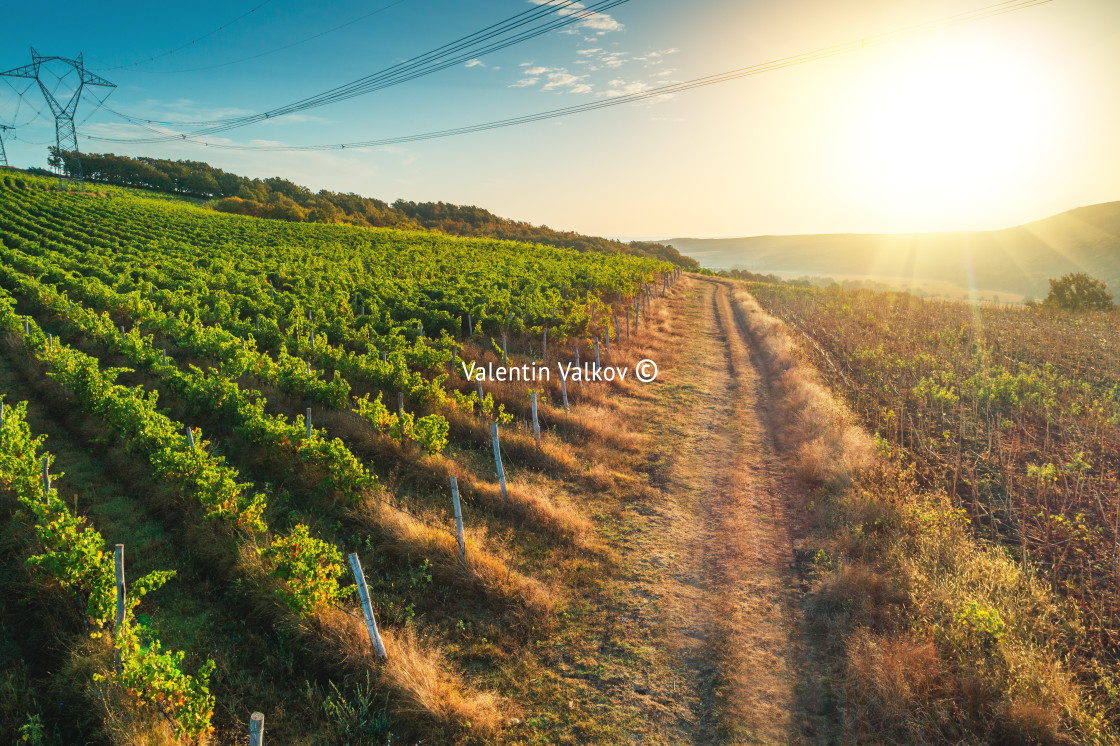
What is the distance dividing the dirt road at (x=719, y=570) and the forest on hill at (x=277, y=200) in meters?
76.6

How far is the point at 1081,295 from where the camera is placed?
32.6 meters

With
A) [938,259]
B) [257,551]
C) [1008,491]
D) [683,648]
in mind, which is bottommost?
[683,648]

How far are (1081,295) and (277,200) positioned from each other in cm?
10749

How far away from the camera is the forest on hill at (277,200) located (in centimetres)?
8175

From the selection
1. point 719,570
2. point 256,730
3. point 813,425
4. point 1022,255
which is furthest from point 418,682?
point 1022,255

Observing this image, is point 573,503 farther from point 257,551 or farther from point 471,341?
point 471,341

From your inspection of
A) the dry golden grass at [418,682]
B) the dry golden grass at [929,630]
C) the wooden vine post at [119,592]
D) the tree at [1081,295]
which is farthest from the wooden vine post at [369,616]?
the tree at [1081,295]

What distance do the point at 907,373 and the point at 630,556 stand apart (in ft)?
44.2

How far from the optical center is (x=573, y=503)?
9.57 m

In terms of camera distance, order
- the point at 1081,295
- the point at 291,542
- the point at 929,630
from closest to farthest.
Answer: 1. the point at 929,630
2. the point at 291,542
3. the point at 1081,295

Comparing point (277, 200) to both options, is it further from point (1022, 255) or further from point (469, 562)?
point (1022, 255)

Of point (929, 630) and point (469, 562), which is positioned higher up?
point (929, 630)

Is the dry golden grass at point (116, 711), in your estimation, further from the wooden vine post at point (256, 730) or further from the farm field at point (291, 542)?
the wooden vine post at point (256, 730)

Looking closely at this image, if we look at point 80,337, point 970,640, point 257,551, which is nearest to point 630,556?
point 970,640
